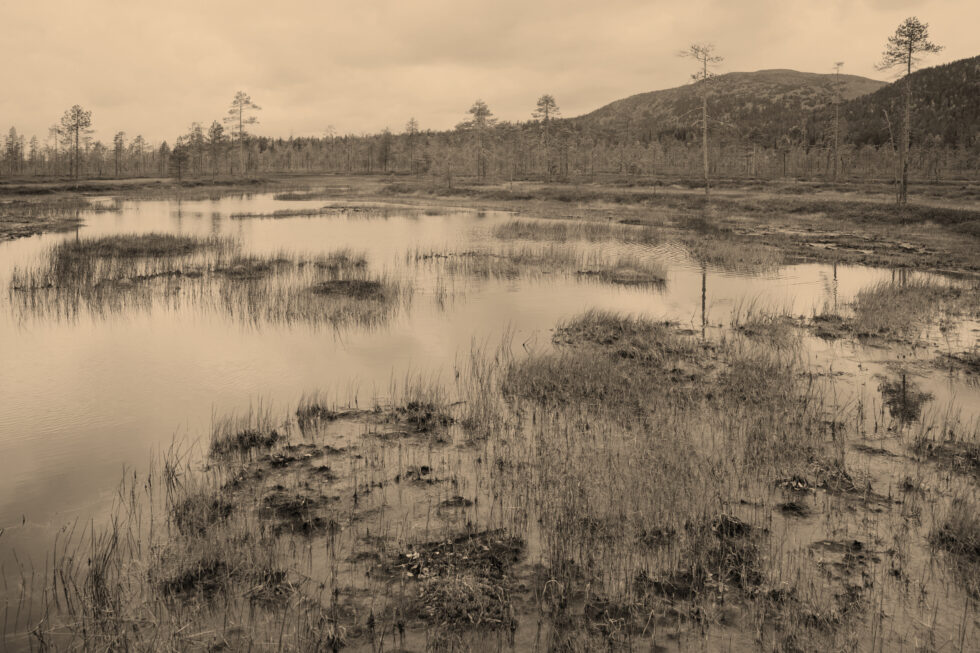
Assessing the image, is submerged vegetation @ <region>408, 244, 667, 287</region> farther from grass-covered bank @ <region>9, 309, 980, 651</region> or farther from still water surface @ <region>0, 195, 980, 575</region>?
grass-covered bank @ <region>9, 309, 980, 651</region>

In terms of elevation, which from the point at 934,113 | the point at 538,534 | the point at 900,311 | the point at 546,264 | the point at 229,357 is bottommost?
the point at 538,534

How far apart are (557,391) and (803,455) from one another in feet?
13.3

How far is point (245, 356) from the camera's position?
1398 centimetres

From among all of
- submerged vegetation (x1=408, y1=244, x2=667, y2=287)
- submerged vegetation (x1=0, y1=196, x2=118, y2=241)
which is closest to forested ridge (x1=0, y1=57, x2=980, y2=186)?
submerged vegetation (x1=0, y1=196, x2=118, y2=241)

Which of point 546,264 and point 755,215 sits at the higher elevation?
point 755,215

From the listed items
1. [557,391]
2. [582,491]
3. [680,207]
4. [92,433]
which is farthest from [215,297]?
[680,207]

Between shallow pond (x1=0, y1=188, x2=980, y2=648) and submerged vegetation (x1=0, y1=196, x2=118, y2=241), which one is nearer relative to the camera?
shallow pond (x1=0, y1=188, x2=980, y2=648)

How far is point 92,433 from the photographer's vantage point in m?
9.80

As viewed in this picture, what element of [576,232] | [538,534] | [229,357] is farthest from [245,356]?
[576,232]

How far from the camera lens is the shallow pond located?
866 cm

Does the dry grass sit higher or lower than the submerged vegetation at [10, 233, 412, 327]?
higher

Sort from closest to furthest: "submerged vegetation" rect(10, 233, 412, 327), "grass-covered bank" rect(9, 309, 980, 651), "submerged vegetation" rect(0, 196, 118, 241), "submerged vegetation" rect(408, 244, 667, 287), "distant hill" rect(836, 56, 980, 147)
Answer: "grass-covered bank" rect(9, 309, 980, 651) → "submerged vegetation" rect(10, 233, 412, 327) → "submerged vegetation" rect(408, 244, 667, 287) → "submerged vegetation" rect(0, 196, 118, 241) → "distant hill" rect(836, 56, 980, 147)

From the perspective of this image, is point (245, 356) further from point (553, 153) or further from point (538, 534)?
point (553, 153)

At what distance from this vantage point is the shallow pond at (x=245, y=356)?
8664 millimetres
